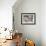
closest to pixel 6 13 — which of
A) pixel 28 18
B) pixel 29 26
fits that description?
pixel 28 18

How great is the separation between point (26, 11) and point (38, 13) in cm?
55

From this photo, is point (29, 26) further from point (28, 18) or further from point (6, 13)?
point (6, 13)

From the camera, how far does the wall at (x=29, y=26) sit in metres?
5.33

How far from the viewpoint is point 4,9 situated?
4301mm

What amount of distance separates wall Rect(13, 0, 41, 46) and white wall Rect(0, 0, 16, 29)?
3.24 feet

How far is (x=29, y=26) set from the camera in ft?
17.6

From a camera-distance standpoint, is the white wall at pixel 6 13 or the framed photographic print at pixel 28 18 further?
the framed photographic print at pixel 28 18

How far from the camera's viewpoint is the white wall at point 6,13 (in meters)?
4.29

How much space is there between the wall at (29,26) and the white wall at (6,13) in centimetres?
99

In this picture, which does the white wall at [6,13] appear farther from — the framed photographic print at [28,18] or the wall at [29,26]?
the framed photographic print at [28,18]

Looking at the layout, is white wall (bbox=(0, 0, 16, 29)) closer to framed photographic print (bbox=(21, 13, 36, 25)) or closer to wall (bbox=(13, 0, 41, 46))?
wall (bbox=(13, 0, 41, 46))

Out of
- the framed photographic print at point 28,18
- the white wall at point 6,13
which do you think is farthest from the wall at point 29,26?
the white wall at point 6,13

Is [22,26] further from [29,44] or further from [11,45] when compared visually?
[11,45]

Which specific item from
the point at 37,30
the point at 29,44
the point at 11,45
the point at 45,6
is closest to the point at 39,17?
the point at 37,30
